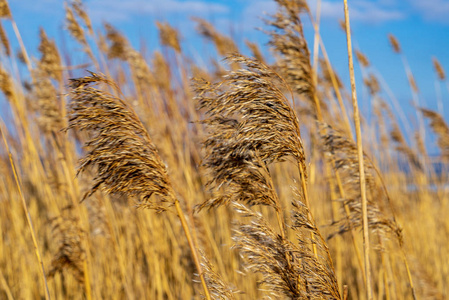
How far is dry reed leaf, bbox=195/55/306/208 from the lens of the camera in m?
1.12

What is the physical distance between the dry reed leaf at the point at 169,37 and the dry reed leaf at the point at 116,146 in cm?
302

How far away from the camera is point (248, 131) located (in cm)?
112

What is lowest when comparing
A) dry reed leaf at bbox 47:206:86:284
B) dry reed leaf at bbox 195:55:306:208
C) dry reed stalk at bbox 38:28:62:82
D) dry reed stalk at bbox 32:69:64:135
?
dry reed leaf at bbox 47:206:86:284

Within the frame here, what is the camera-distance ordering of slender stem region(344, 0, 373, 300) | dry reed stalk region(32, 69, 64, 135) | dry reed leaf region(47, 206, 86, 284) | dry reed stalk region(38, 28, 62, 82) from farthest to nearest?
dry reed stalk region(38, 28, 62, 82) < dry reed stalk region(32, 69, 64, 135) < dry reed leaf region(47, 206, 86, 284) < slender stem region(344, 0, 373, 300)

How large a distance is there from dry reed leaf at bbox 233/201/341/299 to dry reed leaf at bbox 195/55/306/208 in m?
0.09

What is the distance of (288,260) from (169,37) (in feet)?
11.0

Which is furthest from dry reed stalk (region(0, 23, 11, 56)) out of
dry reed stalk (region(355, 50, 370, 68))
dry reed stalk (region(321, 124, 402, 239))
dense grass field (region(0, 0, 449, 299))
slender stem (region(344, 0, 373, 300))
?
dry reed stalk (region(355, 50, 370, 68))

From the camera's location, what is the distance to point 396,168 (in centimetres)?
512

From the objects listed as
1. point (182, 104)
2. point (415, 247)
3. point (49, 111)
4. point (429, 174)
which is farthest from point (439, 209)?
point (49, 111)

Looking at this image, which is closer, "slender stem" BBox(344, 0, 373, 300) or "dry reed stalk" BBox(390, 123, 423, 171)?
"slender stem" BBox(344, 0, 373, 300)

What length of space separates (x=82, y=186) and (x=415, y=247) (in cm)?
267

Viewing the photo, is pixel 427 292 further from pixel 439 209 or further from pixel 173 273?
pixel 439 209

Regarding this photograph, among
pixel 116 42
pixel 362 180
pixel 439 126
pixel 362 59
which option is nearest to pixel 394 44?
pixel 362 59

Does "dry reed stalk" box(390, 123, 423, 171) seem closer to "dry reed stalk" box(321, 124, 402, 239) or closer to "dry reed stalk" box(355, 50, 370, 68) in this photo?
"dry reed stalk" box(355, 50, 370, 68)
